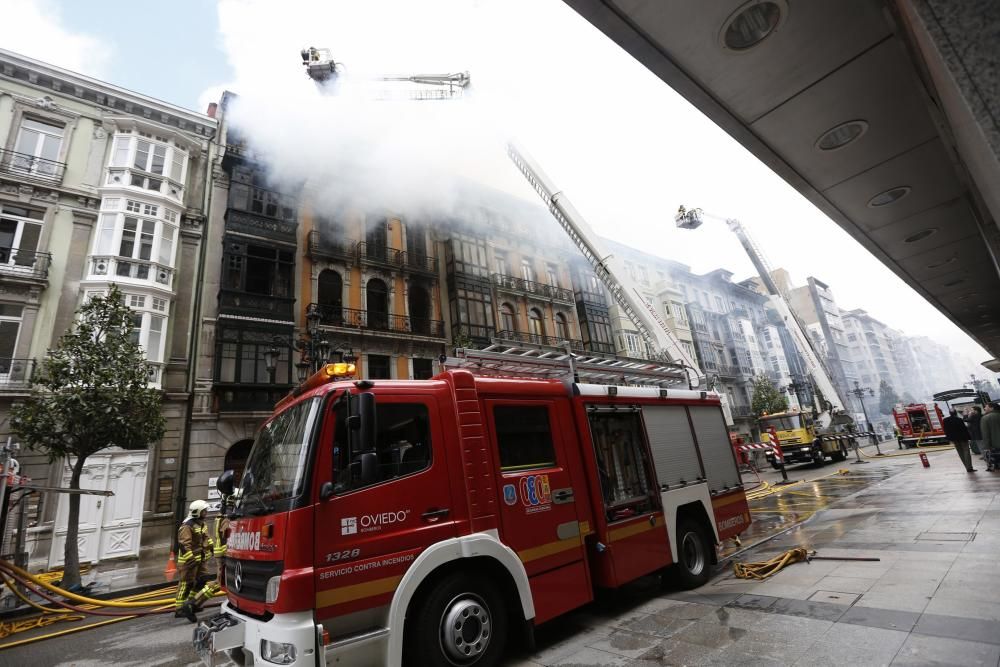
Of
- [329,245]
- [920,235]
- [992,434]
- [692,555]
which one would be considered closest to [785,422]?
Answer: [992,434]

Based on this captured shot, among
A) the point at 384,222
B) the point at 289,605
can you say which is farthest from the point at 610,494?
the point at 384,222

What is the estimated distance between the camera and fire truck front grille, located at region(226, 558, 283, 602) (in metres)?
3.37

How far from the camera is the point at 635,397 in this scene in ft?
20.1

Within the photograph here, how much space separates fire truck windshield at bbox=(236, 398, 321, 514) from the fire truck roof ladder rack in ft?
5.02

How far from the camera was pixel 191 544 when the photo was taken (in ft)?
23.3

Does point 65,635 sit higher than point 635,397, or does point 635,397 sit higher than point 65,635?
point 635,397

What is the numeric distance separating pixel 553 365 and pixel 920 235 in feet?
19.7

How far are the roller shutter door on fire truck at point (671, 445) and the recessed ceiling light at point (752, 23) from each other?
4.28 meters


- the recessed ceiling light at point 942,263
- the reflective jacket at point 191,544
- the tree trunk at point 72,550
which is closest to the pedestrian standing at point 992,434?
the recessed ceiling light at point 942,263

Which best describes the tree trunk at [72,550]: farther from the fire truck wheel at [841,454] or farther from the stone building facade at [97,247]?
the fire truck wheel at [841,454]

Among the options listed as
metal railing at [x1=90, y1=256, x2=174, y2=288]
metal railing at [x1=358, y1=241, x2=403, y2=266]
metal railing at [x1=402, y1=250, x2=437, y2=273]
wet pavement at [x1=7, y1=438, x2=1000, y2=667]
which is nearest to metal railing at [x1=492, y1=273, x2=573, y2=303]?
metal railing at [x1=402, y1=250, x2=437, y2=273]

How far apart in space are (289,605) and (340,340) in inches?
667

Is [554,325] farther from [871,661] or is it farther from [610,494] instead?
[871,661]

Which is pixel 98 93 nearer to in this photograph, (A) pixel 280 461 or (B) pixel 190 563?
(B) pixel 190 563
